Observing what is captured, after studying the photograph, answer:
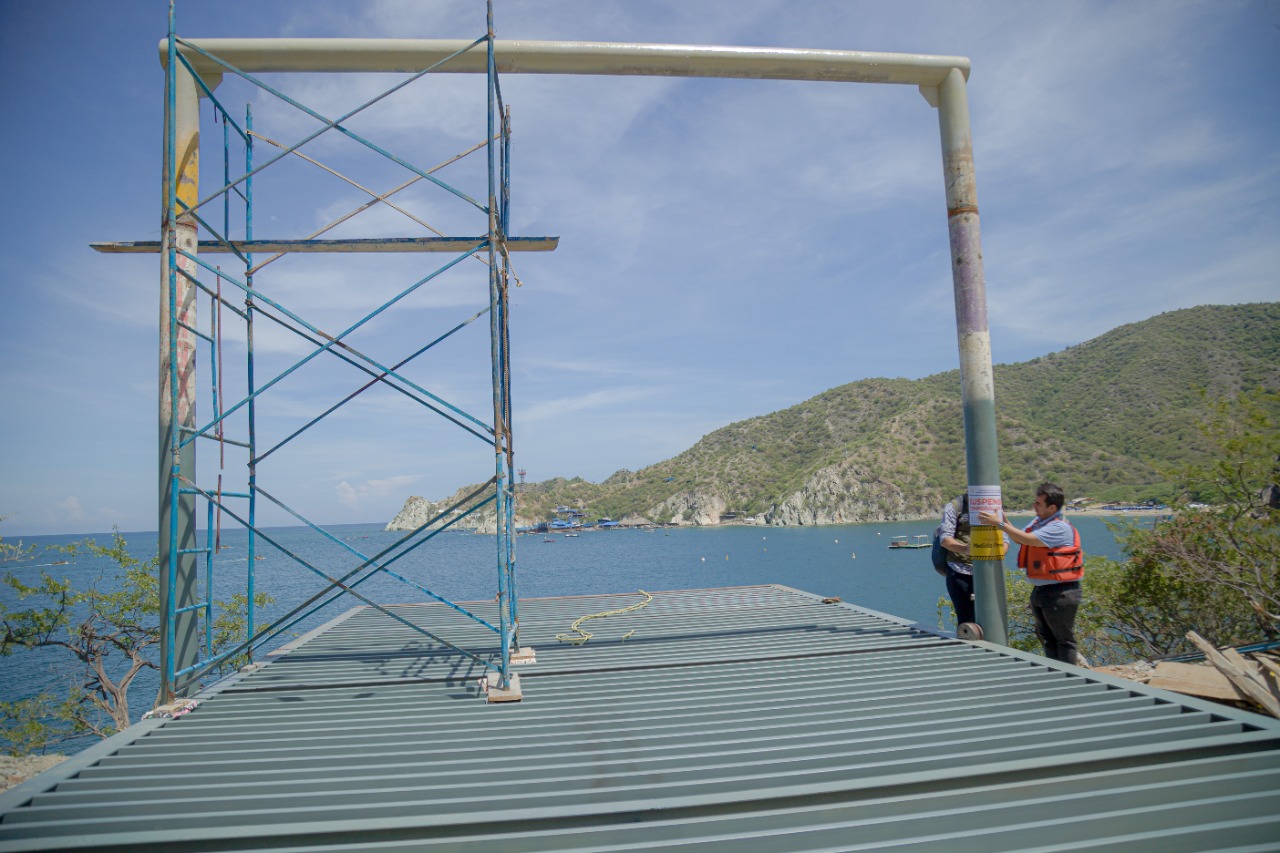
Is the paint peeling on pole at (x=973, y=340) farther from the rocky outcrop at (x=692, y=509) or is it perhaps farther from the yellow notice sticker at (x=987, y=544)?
the rocky outcrop at (x=692, y=509)

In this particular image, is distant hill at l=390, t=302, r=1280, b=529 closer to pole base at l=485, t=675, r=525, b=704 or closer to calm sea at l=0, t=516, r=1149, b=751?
calm sea at l=0, t=516, r=1149, b=751

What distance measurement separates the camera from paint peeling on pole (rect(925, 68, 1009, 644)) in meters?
6.14

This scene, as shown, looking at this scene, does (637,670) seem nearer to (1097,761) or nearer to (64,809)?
(1097,761)

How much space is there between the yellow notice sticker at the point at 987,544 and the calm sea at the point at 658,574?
53.7ft

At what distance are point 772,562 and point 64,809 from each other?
2729 inches

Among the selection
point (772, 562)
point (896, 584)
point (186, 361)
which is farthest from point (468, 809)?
point (772, 562)

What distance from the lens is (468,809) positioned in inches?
120

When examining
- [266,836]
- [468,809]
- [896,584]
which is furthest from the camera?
[896,584]

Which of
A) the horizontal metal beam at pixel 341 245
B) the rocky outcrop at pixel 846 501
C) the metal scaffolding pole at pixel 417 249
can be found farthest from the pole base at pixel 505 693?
the rocky outcrop at pixel 846 501

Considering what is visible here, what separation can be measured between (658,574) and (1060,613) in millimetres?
61245

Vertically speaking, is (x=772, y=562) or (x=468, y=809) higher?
(x=468, y=809)

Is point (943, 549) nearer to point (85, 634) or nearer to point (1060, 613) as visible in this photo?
point (1060, 613)

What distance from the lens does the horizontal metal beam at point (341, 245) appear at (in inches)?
244

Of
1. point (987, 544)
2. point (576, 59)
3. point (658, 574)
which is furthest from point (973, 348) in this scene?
point (658, 574)
